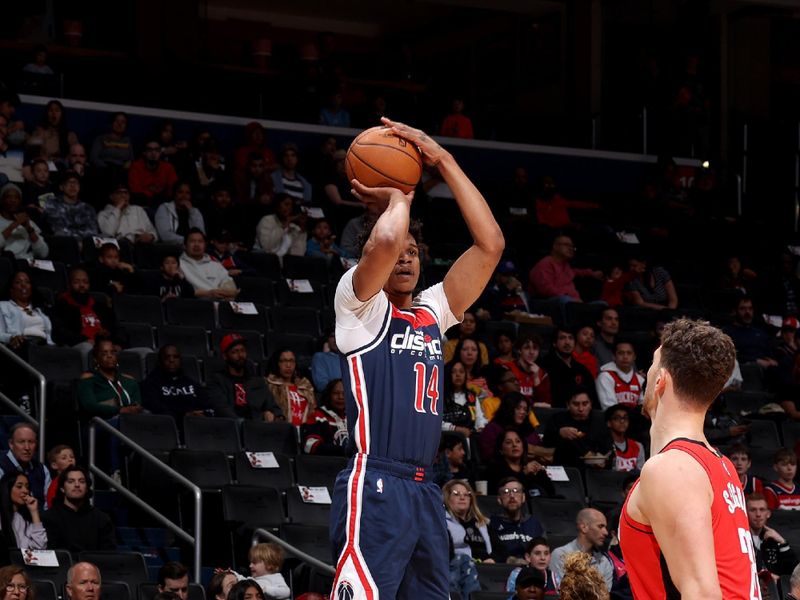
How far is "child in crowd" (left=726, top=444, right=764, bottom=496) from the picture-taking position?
11.2m

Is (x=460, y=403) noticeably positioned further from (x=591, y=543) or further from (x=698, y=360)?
(x=698, y=360)

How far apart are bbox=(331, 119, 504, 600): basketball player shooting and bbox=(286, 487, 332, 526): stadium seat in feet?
17.7

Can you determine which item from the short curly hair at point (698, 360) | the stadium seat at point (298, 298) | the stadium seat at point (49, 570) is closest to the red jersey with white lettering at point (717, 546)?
the short curly hair at point (698, 360)

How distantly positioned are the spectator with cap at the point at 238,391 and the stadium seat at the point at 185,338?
2.25ft

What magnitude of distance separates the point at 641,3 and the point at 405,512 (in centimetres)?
1724

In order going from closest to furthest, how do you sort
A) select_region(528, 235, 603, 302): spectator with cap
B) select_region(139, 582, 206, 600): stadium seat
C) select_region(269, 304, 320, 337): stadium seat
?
select_region(139, 582, 206, 600): stadium seat < select_region(269, 304, 320, 337): stadium seat < select_region(528, 235, 603, 302): spectator with cap

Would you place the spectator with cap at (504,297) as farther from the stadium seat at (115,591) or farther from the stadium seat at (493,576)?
the stadium seat at (115,591)

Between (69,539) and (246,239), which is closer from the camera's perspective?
(69,539)

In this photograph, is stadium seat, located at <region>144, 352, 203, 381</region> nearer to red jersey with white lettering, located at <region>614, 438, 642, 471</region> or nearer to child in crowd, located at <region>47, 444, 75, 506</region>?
→ child in crowd, located at <region>47, 444, 75, 506</region>

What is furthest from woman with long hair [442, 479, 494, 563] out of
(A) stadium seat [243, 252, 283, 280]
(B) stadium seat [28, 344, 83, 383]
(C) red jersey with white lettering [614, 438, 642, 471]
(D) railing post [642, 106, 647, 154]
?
(D) railing post [642, 106, 647, 154]

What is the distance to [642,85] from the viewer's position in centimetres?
2027

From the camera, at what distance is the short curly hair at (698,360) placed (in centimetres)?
357

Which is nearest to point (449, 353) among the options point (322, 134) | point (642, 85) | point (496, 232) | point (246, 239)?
point (246, 239)

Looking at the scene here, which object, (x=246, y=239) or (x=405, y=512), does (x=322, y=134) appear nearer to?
(x=246, y=239)
